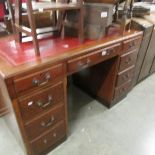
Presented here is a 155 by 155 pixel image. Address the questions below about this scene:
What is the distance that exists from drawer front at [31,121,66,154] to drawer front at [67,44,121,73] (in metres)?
0.51

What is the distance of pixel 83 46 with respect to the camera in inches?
47.6

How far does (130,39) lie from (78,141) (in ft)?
3.69

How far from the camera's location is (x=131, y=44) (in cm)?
158

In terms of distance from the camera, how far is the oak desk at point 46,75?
0.90 meters

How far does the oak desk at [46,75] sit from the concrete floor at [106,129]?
21 cm

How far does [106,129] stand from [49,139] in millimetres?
650

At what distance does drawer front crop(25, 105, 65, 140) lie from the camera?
3.60 ft

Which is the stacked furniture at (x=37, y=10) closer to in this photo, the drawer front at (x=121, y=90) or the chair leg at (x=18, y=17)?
the chair leg at (x=18, y=17)

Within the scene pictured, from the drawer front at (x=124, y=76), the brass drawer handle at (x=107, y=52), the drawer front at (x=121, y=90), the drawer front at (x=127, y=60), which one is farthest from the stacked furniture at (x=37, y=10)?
the drawer front at (x=121, y=90)

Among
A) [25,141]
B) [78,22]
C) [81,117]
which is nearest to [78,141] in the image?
[81,117]

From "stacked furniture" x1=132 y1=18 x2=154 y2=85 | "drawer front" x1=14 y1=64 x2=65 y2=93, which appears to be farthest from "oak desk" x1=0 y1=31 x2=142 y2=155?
"stacked furniture" x1=132 y1=18 x2=154 y2=85

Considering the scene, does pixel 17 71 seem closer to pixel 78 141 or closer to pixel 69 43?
pixel 69 43

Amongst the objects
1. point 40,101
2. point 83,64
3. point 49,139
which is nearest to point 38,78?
point 40,101

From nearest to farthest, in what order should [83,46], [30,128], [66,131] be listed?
[30,128] → [83,46] → [66,131]
